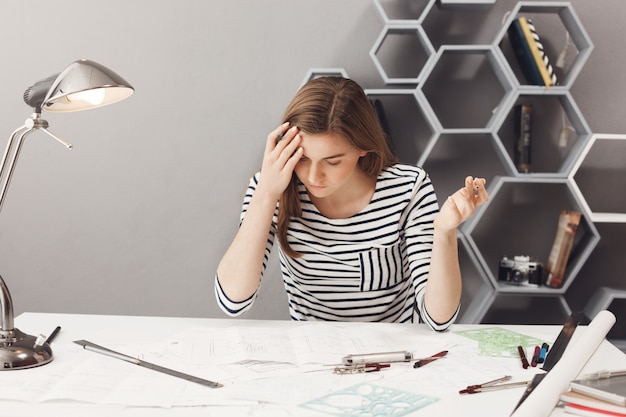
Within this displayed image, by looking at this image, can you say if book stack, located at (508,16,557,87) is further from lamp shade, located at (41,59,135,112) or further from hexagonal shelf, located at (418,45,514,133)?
lamp shade, located at (41,59,135,112)

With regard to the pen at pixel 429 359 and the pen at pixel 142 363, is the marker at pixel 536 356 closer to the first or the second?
the pen at pixel 429 359

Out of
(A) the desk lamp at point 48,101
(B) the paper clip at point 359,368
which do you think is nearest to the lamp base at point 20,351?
(A) the desk lamp at point 48,101

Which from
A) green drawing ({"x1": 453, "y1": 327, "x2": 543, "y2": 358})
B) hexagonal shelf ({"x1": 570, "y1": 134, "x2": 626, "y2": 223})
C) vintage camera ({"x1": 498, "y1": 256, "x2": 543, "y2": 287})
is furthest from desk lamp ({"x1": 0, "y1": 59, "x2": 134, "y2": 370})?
hexagonal shelf ({"x1": 570, "y1": 134, "x2": 626, "y2": 223})

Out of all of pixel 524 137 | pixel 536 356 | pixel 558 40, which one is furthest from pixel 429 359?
pixel 558 40

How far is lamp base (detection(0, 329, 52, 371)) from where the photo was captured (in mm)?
1103

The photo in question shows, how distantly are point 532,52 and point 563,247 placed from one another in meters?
0.76

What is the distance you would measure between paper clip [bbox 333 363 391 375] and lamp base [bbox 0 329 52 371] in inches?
20.4

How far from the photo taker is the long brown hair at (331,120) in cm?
147

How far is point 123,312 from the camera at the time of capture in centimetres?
274

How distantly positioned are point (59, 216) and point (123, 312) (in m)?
0.49

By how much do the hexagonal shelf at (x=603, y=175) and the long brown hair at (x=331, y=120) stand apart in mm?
→ 1419

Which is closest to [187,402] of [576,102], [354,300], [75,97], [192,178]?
[75,97]

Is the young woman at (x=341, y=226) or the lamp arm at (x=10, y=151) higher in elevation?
the young woman at (x=341, y=226)

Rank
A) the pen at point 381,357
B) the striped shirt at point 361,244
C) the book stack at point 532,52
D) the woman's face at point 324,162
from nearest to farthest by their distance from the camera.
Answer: the pen at point 381,357 → the woman's face at point 324,162 → the striped shirt at point 361,244 → the book stack at point 532,52
